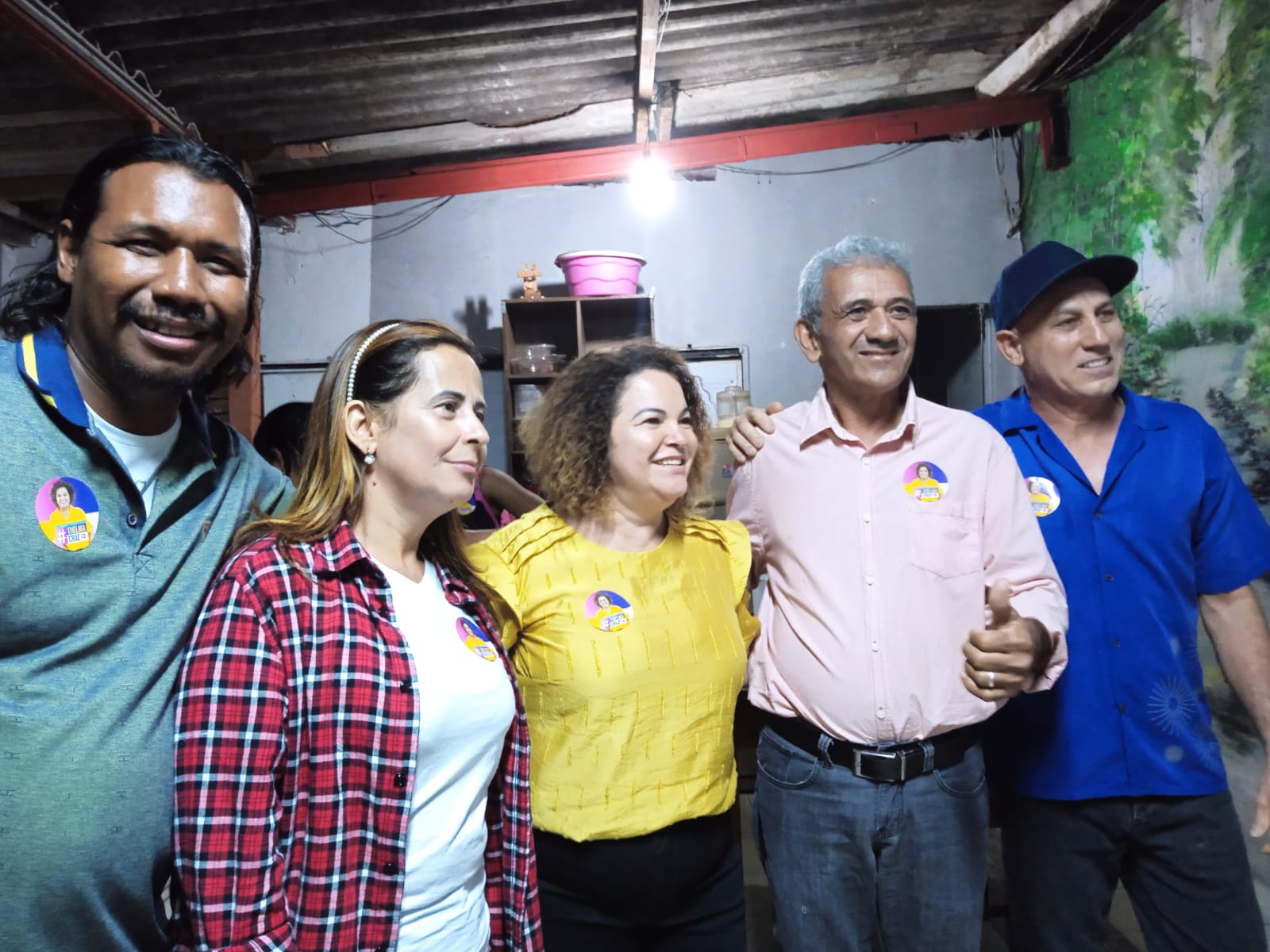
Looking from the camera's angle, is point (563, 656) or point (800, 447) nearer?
point (563, 656)

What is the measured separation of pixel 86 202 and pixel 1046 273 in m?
1.95

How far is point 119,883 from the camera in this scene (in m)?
1.12

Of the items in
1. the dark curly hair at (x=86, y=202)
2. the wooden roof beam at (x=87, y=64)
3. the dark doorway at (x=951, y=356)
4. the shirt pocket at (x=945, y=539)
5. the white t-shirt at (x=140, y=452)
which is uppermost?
the wooden roof beam at (x=87, y=64)

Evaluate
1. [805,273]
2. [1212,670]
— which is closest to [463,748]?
[805,273]

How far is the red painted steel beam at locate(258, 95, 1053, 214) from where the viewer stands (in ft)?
16.0

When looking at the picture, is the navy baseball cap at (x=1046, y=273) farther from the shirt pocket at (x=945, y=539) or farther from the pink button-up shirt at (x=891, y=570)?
the shirt pocket at (x=945, y=539)

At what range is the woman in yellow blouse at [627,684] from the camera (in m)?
1.54

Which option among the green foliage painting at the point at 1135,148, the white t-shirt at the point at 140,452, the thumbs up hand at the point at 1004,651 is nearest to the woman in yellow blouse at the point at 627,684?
the thumbs up hand at the point at 1004,651

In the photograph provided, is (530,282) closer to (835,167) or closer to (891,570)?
(835,167)

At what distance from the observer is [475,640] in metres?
1.41

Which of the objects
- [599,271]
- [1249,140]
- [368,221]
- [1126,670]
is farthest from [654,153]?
[1126,670]

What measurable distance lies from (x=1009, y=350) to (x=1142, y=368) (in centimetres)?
195

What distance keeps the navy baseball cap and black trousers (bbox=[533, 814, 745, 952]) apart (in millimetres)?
1415

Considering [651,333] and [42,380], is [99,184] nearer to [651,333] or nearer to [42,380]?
[42,380]
